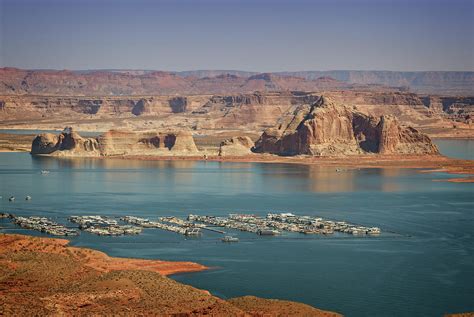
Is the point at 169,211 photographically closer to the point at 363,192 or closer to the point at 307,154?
the point at 363,192

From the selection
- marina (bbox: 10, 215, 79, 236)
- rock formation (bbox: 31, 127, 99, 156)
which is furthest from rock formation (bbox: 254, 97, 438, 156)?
marina (bbox: 10, 215, 79, 236)

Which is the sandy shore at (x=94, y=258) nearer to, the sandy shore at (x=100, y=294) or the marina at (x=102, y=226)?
the sandy shore at (x=100, y=294)

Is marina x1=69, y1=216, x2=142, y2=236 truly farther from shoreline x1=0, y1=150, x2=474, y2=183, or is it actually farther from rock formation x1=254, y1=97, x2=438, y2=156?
rock formation x1=254, y1=97, x2=438, y2=156

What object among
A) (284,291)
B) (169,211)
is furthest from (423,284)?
(169,211)

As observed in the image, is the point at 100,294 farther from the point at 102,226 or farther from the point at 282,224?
the point at 282,224

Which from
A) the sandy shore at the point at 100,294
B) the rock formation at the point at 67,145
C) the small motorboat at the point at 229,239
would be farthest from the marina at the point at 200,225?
the rock formation at the point at 67,145

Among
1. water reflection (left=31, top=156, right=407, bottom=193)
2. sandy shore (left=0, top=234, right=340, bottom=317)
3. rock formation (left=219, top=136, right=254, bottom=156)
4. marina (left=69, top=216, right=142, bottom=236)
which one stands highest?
rock formation (left=219, top=136, right=254, bottom=156)
